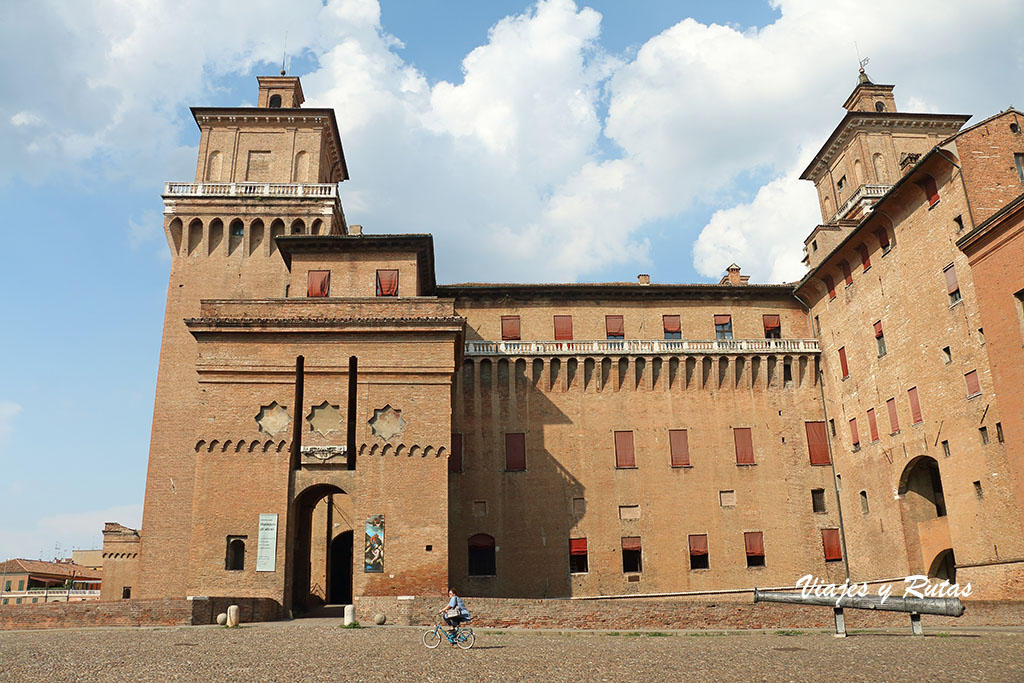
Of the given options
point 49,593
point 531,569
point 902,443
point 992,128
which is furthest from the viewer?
point 49,593

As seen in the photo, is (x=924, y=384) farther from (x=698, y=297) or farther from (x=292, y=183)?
(x=292, y=183)

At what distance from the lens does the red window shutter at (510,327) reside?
3819 cm

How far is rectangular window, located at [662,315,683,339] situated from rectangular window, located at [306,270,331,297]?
16.8m

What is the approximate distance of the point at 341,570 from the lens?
37.2 metres

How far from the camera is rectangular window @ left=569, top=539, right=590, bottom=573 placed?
34719 millimetres


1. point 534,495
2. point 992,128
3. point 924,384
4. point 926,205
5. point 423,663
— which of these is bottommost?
point 423,663

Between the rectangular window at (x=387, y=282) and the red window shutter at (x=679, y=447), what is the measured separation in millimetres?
15015

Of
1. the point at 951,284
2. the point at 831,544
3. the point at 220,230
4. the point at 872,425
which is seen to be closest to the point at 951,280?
the point at 951,284

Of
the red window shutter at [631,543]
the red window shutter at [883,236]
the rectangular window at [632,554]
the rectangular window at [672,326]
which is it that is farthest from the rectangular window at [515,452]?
the red window shutter at [883,236]

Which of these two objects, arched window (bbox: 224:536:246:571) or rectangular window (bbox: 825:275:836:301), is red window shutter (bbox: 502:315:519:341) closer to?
rectangular window (bbox: 825:275:836:301)

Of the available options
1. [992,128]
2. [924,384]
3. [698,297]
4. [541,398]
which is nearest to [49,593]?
[541,398]

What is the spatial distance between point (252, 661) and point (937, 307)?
84.9 ft

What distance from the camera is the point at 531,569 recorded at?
113ft

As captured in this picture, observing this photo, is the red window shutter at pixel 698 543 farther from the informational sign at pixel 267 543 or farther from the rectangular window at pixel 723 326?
the informational sign at pixel 267 543
